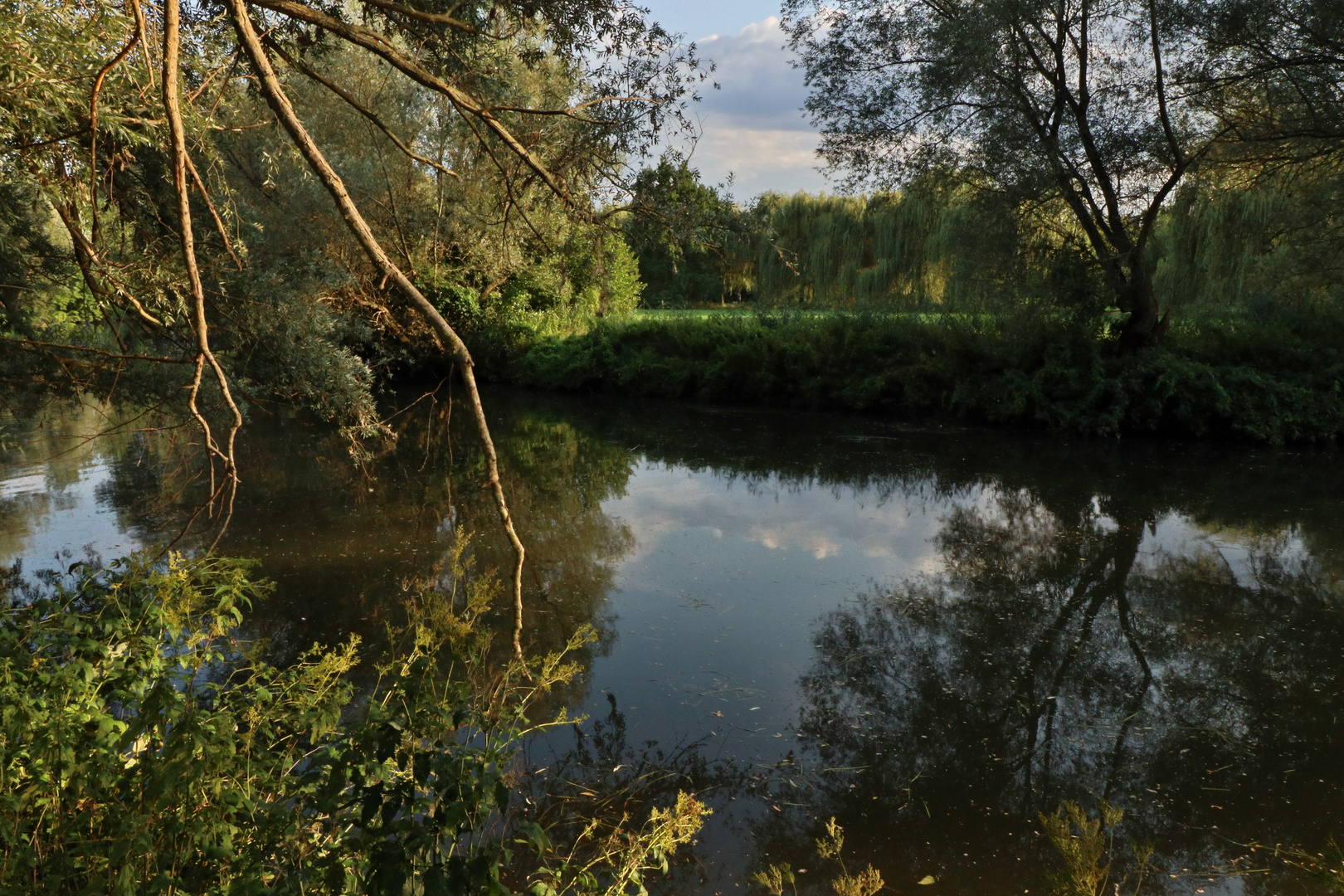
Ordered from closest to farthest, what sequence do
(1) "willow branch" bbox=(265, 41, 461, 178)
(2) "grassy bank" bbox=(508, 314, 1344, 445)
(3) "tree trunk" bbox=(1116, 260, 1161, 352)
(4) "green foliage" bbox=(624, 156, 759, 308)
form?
1. (1) "willow branch" bbox=(265, 41, 461, 178)
2. (4) "green foliage" bbox=(624, 156, 759, 308)
3. (2) "grassy bank" bbox=(508, 314, 1344, 445)
4. (3) "tree trunk" bbox=(1116, 260, 1161, 352)

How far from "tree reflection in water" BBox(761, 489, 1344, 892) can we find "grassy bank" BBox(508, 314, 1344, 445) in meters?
5.43

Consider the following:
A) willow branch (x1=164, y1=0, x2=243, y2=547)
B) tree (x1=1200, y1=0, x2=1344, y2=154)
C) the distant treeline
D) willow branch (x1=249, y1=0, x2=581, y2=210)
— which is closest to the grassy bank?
the distant treeline

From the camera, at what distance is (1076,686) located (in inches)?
193

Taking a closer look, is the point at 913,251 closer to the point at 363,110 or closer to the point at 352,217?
the point at 363,110

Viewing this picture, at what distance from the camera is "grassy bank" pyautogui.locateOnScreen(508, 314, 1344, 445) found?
11945 mm

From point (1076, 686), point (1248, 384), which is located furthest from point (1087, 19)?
point (1076, 686)

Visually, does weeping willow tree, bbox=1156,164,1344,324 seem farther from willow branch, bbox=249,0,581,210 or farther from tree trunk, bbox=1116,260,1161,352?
willow branch, bbox=249,0,581,210

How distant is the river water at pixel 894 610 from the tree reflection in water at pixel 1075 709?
0.02 metres

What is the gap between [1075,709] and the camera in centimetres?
463

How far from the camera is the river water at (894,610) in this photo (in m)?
3.71

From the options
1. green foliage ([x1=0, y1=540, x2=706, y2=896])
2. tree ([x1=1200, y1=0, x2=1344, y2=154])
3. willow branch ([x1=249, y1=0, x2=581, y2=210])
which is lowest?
green foliage ([x1=0, y1=540, x2=706, y2=896])

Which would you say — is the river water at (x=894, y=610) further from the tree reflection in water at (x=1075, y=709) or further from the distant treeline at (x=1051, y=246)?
the distant treeline at (x=1051, y=246)

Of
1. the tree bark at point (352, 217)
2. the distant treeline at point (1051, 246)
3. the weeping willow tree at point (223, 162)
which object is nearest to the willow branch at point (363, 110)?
the weeping willow tree at point (223, 162)

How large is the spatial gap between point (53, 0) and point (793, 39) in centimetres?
1073
